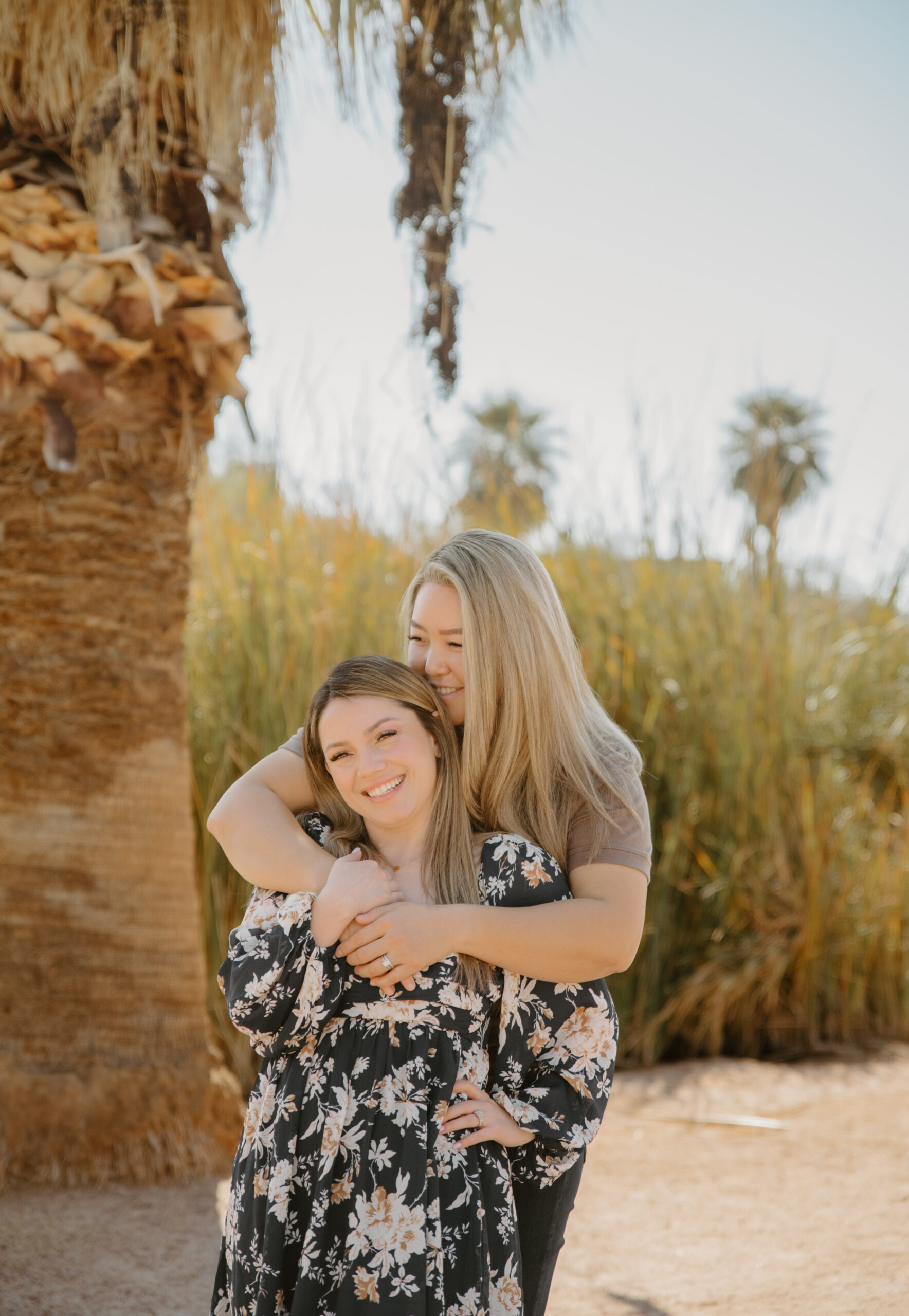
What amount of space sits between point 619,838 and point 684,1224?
6.77 ft

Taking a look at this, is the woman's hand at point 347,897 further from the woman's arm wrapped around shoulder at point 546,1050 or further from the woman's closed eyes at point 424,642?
the woman's closed eyes at point 424,642

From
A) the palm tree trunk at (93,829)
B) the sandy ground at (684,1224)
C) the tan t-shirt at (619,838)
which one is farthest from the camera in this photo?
the palm tree trunk at (93,829)

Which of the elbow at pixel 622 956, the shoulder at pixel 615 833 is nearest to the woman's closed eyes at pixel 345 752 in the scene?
the shoulder at pixel 615 833

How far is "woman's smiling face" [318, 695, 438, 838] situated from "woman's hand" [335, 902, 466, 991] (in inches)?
9.3

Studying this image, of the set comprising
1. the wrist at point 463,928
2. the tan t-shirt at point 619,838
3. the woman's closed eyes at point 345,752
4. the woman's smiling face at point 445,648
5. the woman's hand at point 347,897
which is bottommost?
the wrist at point 463,928

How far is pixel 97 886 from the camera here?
335 cm

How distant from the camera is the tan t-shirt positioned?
215 cm

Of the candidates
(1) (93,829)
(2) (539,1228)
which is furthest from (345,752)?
(1) (93,829)

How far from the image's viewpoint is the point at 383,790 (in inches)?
81.1

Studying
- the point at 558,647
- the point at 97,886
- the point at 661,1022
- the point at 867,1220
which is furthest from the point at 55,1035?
the point at 661,1022

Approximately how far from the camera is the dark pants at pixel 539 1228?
2.13 m

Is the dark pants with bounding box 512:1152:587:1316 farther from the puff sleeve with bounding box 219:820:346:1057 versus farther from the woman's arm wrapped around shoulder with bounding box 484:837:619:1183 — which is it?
the puff sleeve with bounding box 219:820:346:1057

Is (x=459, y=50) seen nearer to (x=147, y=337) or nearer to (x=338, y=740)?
(x=147, y=337)

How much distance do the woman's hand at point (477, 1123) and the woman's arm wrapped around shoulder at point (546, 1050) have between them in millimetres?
29
